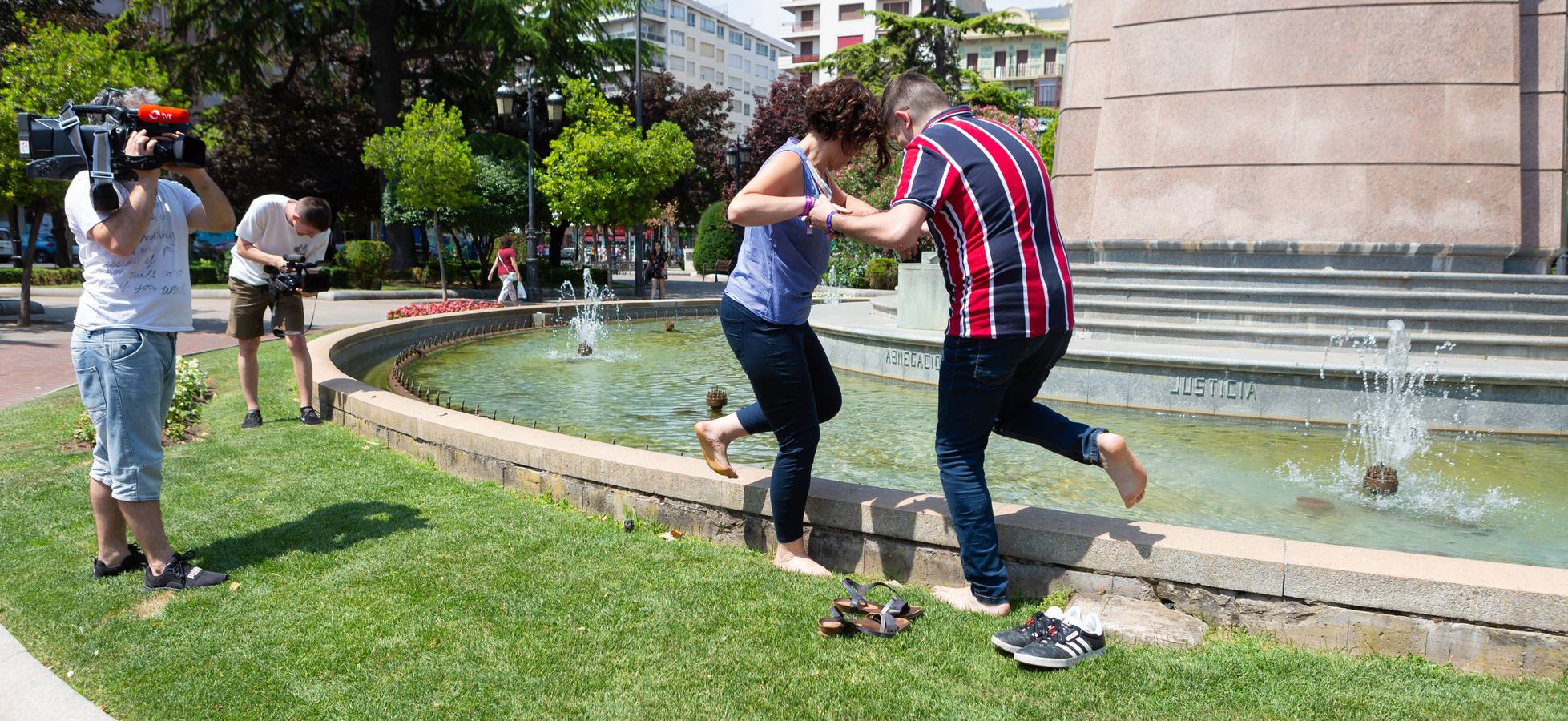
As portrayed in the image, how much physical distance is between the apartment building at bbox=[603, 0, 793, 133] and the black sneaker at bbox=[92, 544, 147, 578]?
272 feet

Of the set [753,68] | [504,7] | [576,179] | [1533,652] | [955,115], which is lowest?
[1533,652]

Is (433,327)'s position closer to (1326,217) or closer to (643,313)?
(643,313)

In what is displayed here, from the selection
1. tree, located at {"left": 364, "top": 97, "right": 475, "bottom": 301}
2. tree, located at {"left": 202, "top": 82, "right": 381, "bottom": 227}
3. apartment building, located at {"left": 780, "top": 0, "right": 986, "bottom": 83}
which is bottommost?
tree, located at {"left": 364, "top": 97, "right": 475, "bottom": 301}

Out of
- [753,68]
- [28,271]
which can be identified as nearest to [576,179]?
[28,271]

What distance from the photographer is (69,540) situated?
4160 millimetres

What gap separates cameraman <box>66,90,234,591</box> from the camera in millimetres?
3520

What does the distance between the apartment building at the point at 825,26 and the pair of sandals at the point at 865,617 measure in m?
79.5

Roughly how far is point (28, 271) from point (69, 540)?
1453 cm

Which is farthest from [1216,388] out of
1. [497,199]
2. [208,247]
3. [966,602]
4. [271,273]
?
[208,247]

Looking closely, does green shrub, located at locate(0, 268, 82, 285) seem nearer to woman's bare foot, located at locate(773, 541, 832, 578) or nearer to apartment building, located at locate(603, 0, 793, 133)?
woman's bare foot, located at locate(773, 541, 832, 578)

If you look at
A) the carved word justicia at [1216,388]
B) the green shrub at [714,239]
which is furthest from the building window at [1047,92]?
the carved word justicia at [1216,388]

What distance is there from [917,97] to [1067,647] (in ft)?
5.95

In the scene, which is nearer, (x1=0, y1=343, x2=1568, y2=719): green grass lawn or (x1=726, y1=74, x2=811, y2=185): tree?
(x1=0, y1=343, x2=1568, y2=719): green grass lawn

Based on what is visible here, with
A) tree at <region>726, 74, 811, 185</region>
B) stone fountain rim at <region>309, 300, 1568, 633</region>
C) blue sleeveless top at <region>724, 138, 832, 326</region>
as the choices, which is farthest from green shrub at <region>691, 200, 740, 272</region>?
blue sleeveless top at <region>724, 138, 832, 326</region>
